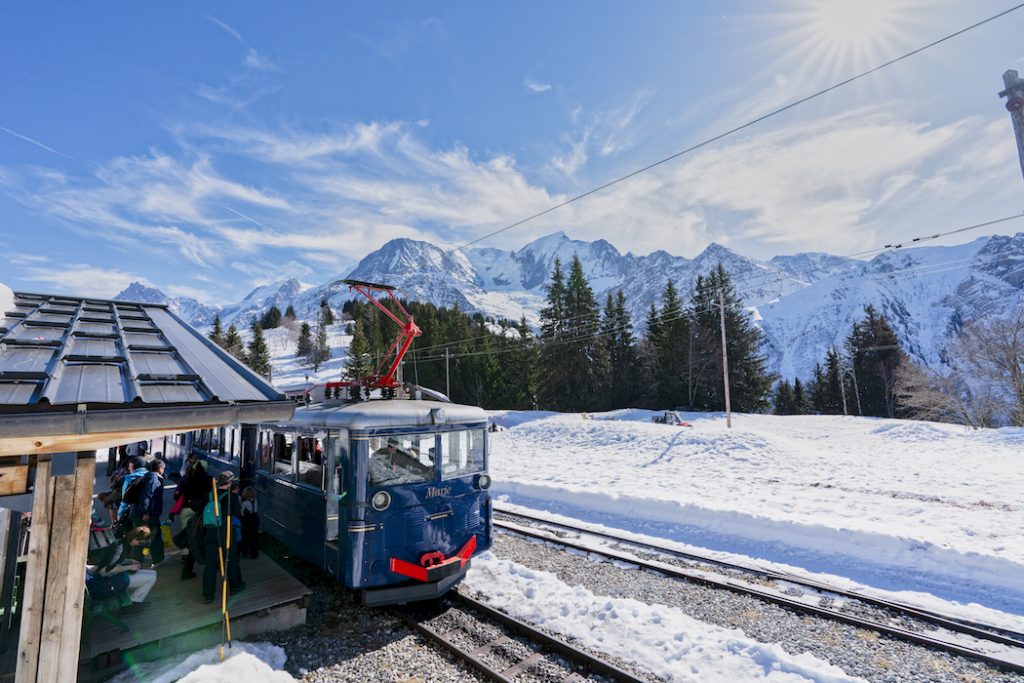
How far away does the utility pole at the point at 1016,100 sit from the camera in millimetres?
10674

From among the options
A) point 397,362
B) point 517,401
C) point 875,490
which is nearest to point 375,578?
point 397,362

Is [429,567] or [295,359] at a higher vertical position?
[295,359]

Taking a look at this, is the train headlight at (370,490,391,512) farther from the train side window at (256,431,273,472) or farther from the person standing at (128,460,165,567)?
the person standing at (128,460,165,567)

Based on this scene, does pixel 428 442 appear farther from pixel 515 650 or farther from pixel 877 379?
pixel 877 379

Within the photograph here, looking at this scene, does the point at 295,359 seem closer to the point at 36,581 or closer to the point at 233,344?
the point at 233,344

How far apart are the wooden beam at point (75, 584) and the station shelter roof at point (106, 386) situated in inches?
12.5

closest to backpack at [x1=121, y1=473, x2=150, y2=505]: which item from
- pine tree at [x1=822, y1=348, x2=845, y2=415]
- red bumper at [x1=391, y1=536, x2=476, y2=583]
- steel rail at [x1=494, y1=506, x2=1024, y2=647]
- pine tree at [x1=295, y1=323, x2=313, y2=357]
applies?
red bumper at [x1=391, y1=536, x2=476, y2=583]

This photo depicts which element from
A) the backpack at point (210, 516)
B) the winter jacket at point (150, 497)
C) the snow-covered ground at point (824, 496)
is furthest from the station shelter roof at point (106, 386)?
the snow-covered ground at point (824, 496)

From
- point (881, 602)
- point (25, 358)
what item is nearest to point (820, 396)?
point (881, 602)

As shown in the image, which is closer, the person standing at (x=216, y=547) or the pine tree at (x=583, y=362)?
the person standing at (x=216, y=547)

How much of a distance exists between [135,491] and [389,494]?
235 inches

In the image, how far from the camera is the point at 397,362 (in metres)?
9.62

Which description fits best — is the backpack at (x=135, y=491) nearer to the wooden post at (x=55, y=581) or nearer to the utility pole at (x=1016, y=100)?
the wooden post at (x=55, y=581)

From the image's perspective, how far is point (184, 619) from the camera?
21.4 ft
